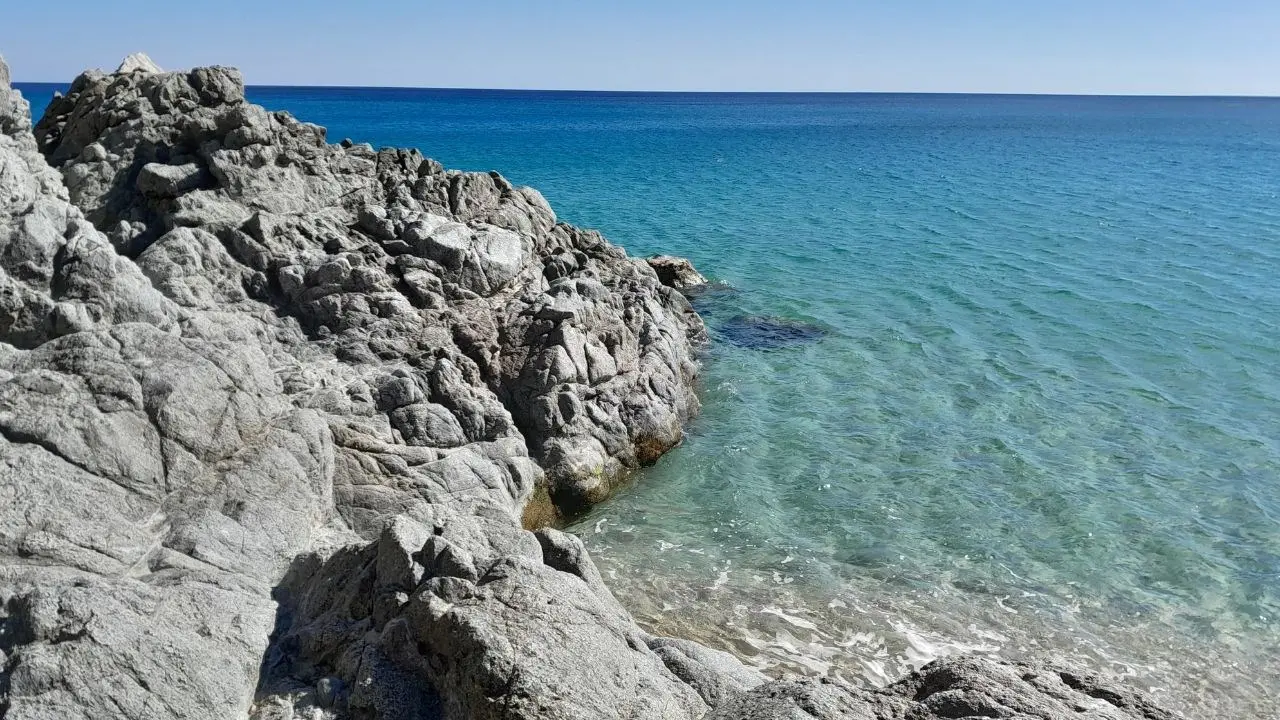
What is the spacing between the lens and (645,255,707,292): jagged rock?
3269 centimetres

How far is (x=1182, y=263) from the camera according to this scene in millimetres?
36906

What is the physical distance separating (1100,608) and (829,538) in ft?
14.2

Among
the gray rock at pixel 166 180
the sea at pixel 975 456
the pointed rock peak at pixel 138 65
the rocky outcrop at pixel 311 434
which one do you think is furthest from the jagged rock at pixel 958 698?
the pointed rock peak at pixel 138 65

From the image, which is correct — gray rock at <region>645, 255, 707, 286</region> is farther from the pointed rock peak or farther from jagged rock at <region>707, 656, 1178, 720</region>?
jagged rock at <region>707, 656, 1178, 720</region>

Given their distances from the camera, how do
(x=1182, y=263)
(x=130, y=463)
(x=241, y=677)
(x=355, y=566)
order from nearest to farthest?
(x=241, y=677)
(x=355, y=566)
(x=130, y=463)
(x=1182, y=263)

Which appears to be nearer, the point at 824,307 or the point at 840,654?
the point at 840,654

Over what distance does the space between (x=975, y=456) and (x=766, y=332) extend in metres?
9.32

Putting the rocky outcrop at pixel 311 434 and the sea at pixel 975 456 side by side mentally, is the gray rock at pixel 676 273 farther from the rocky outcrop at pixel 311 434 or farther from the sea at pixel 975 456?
the rocky outcrop at pixel 311 434

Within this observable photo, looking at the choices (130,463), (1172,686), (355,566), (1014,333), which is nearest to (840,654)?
(1172,686)

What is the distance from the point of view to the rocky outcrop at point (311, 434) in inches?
326

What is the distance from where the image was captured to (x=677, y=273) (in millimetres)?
33094

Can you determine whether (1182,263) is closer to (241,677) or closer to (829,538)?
(829,538)

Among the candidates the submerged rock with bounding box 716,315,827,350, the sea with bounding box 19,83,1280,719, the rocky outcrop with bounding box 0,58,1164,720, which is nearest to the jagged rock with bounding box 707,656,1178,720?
the rocky outcrop with bounding box 0,58,1164,720

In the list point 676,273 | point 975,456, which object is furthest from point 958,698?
point 676,273
